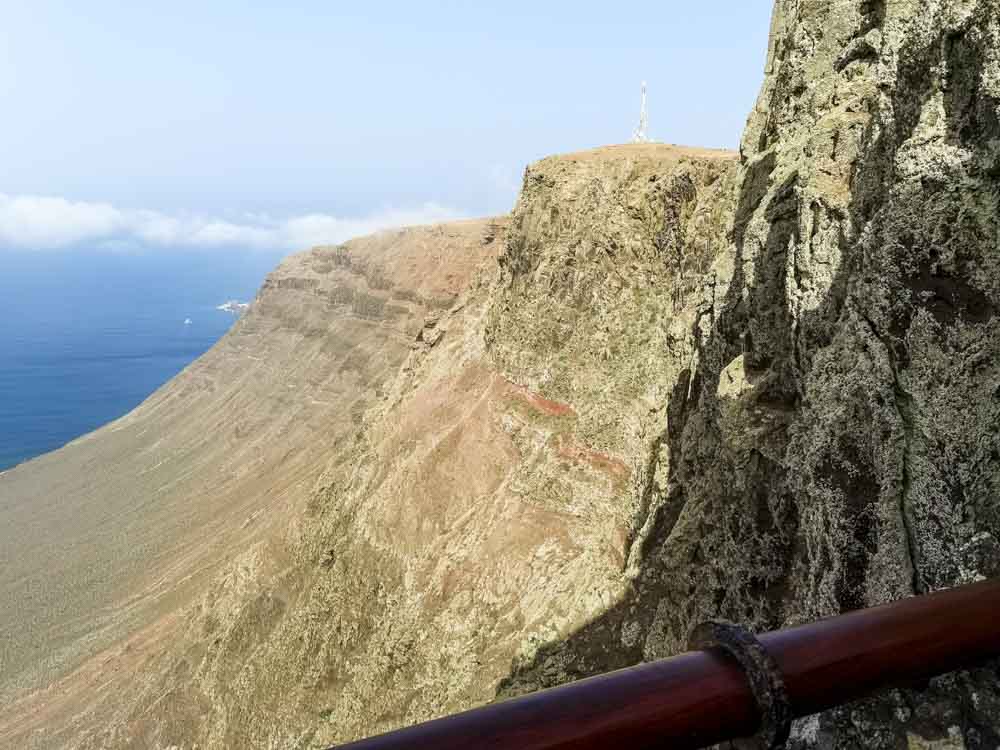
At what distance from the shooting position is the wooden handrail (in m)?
2.25

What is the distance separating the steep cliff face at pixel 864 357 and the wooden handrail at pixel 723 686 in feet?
3.47

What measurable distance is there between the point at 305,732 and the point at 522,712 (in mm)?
26302

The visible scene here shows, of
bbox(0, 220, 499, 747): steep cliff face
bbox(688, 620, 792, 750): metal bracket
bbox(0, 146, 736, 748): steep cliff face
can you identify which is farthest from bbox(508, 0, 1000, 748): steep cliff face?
bbox(0, 220, 499, 747): steep cliff face

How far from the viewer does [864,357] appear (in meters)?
5.54

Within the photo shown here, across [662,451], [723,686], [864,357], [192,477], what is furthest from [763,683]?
[192,477]

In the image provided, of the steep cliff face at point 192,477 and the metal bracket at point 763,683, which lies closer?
the metal bracket at point 763,683

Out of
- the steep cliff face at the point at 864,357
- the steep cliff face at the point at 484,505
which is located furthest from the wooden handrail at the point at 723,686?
the steep cliff face at the point at 484,505

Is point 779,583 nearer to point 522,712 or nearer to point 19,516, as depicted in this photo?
point 522,712

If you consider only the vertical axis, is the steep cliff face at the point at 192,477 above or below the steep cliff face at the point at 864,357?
below

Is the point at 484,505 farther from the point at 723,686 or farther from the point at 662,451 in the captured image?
the point at 723,686

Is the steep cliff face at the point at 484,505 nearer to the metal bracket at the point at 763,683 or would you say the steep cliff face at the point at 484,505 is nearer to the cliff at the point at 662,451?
the cliff at the point at 662,451

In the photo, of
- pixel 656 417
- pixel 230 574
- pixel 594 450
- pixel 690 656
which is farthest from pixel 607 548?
pixel 230 574

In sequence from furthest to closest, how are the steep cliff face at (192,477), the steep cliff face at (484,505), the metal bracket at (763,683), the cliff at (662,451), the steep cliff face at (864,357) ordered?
1. the steep cliff face at (192,477)
2. the steep cliff face at (484,505)
3. the cliff at (662,451)
4. the steep cliff face at (864,357)
5. the metal bracket at (763,683)

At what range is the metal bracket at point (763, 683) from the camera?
100 inches
